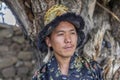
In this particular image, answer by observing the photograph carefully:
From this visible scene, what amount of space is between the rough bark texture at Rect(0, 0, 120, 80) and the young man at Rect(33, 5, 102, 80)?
0.28 m

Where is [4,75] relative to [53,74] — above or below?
below

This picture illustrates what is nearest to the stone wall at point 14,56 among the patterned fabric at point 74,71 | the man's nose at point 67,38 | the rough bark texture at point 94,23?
the rough bark texture at point 94,23

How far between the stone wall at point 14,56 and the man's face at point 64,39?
2.81 m

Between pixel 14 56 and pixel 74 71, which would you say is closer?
pixel 74 71

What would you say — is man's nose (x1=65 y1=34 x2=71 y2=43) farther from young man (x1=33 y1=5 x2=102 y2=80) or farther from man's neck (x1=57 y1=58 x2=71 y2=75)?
man's neck (x1=57 y1=58 x2=71 y2=75)

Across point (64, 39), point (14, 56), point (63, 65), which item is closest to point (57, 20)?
point (64, 39)

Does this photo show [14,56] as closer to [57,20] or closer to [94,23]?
[94,23]

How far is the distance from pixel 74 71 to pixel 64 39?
17cm

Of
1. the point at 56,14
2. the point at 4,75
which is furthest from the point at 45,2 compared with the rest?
the point at 4,75

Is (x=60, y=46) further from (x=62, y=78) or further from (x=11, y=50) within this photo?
(x=11, y=50)

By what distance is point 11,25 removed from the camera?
190 inches

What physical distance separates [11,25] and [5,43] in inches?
9.9

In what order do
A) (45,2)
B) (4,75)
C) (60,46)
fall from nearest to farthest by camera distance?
(60,46), (45,2), (4,75)

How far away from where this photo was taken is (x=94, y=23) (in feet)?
7.39
